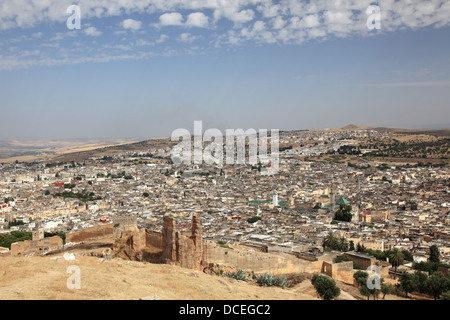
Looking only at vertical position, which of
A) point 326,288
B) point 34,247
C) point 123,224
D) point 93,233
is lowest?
point 34,247

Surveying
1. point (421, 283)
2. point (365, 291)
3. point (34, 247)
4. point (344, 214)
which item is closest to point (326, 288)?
point (365, 291)

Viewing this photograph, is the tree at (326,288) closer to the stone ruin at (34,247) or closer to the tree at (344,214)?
the stone ruin at (34,247)

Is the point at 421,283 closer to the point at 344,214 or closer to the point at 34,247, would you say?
the point at 34,247

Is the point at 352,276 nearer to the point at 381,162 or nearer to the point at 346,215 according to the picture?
the point at 346,215

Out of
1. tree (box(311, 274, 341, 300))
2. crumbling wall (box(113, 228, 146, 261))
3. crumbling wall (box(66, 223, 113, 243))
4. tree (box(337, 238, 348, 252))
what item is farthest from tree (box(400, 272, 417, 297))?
crumbling wall (box(66, 223, 113, 243))

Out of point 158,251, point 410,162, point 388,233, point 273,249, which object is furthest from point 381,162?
point 158,251
